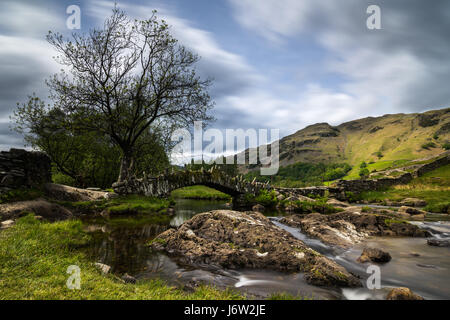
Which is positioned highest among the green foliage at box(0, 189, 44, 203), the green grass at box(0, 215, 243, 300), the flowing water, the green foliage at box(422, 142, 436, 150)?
the green foliage at box(422, 142, 436, 150)

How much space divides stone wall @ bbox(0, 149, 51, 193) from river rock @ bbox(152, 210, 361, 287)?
984 cm

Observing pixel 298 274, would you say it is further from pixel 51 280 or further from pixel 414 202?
pixel 414 202

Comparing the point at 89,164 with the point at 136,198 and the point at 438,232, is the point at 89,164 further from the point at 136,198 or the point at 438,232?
the point at 438,232

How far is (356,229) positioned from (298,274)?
7.36 meters

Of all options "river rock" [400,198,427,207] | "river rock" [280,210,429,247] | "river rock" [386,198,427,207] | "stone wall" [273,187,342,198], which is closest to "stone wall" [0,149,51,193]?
"river rock" [280,210,429,247]

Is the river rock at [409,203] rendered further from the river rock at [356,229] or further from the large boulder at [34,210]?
the large boulder at [34,210]

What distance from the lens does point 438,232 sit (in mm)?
11711

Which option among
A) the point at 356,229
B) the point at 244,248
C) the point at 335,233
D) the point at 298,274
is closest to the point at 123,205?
the point at 244,248

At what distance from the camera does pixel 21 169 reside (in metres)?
13.3

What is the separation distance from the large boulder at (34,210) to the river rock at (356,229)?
1395 cm

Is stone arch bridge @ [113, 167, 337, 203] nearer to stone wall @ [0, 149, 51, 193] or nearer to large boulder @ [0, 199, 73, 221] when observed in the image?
stone wall @ [0, 149, 51, 193]

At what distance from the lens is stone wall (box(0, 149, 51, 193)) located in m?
12.3

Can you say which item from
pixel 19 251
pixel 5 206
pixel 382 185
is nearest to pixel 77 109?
pixel 5 206

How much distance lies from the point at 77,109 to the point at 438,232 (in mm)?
26677
